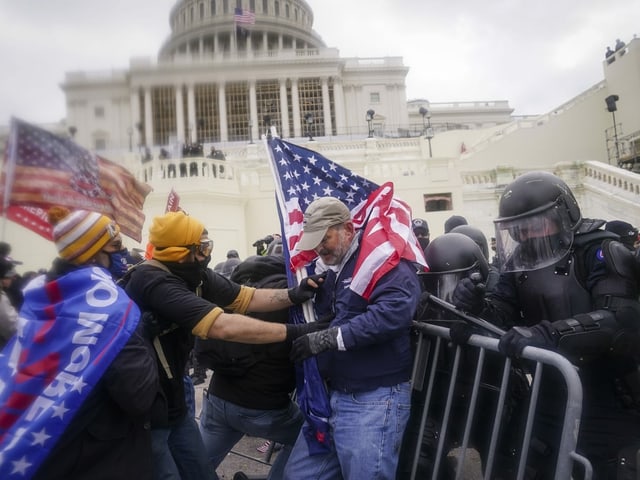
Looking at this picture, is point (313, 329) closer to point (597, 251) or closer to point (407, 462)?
point (407, 462)

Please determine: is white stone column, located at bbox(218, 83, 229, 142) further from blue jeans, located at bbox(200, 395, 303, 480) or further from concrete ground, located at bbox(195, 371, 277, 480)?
blue jeans, located at bbox(200, 395, 303, 480)

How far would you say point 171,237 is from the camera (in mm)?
2529

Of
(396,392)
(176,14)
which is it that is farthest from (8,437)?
(176,14)

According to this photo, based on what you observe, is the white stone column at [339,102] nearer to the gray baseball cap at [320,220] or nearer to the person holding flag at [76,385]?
the gray baseball cap at [320,220]

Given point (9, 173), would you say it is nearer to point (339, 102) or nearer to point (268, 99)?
point (339, 102)

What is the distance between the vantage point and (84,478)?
191 centimetres

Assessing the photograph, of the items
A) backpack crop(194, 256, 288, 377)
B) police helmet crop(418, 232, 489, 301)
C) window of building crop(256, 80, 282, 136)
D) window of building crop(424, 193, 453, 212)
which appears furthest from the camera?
window of building crop(256, 80, 282, 136)

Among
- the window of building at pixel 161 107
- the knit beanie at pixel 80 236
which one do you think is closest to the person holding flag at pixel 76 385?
the knit beanie at pixel 80 236

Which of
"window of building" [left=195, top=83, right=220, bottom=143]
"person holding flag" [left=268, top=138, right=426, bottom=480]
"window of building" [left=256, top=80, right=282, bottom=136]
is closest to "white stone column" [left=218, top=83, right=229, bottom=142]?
"window of building" [left=195, top=83, right=220, bottom=143]

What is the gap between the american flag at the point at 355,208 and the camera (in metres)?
2.46

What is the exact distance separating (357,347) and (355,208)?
1328 millimetres

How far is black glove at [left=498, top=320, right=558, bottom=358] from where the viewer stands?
2078 millimetres

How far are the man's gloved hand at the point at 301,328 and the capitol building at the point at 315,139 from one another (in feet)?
4.41

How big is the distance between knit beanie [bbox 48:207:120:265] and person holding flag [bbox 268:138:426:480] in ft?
3.33
